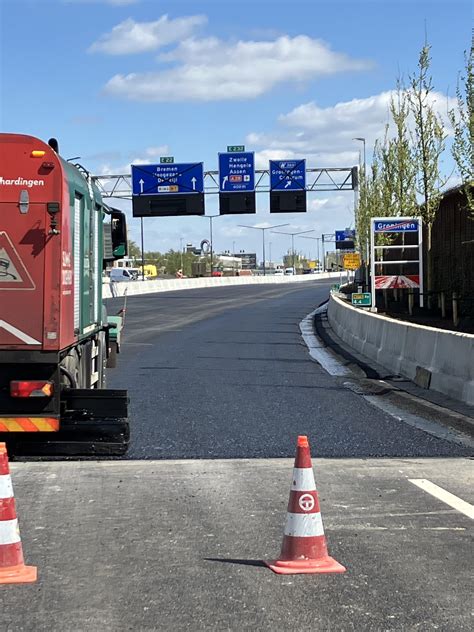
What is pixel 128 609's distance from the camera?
14.7ft

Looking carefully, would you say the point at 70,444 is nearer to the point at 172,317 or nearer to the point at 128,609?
the point at 128,609

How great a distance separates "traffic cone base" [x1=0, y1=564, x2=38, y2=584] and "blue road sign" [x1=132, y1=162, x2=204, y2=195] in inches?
1730

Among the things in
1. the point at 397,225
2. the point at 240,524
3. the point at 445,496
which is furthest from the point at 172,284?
the point at 240,524

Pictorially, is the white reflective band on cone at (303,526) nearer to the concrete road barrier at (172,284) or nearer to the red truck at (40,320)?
the red truck at (40,320)

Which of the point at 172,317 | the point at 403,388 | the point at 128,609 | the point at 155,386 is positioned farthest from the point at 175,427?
the point at 172,317

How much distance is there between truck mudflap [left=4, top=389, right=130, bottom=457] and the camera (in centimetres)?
745

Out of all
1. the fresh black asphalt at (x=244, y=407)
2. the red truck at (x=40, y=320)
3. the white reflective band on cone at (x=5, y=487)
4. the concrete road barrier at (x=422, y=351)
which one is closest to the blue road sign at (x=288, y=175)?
the fresh black asphalt at (x=244, y=407)

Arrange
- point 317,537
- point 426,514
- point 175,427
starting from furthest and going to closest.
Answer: point 175,427 → point 426,514 → point 317,537

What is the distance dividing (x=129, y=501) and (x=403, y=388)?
720 centimetres

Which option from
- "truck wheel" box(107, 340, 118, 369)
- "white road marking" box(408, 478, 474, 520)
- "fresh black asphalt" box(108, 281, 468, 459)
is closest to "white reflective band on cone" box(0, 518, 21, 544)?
"white road marking" box(408, 478, 474, 520)

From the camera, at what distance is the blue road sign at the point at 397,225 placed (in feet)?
78.2

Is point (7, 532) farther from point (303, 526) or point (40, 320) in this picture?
point (40, 320)

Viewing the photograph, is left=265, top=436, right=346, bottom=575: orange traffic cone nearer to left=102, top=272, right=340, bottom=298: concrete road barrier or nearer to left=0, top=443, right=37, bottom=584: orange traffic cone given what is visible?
left=0, top=443, right=37, bottom=584: orange traffic cone

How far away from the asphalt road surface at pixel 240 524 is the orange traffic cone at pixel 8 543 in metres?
0.09
